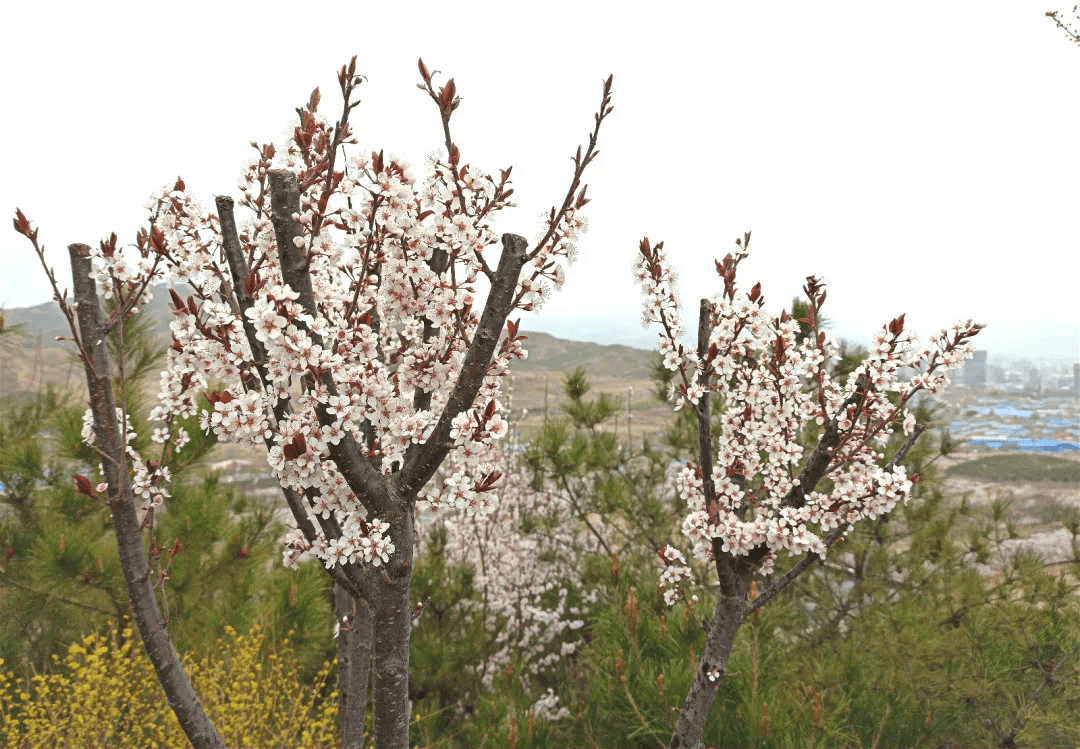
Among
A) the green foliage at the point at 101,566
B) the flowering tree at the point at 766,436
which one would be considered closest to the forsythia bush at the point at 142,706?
the green foliage at the point at 101,566

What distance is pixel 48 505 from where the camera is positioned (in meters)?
4.73

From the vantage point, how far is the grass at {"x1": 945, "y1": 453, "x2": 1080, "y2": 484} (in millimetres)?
9180

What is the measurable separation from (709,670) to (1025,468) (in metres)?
12.1

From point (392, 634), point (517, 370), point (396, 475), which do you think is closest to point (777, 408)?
point (396, 475)

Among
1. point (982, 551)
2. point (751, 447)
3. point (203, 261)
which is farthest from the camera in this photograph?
point (982, 551)

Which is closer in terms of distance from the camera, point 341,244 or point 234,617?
point 341,244

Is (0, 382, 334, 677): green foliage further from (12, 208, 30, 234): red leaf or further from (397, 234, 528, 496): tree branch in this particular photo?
(397, 234, 528, 496): tree branch

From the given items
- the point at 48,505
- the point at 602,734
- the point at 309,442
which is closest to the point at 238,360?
the point at 309,442

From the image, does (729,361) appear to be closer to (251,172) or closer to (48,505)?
(251,172)

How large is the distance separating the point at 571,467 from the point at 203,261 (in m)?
3.29

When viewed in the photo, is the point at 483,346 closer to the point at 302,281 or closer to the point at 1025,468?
the point at 302,281

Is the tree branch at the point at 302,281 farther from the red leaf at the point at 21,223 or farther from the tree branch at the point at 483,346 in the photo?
the red leaf at the point at 21,223

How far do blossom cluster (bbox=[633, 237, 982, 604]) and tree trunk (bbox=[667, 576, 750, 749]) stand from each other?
214 mm

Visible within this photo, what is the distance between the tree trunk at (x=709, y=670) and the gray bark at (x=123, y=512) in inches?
66.5
